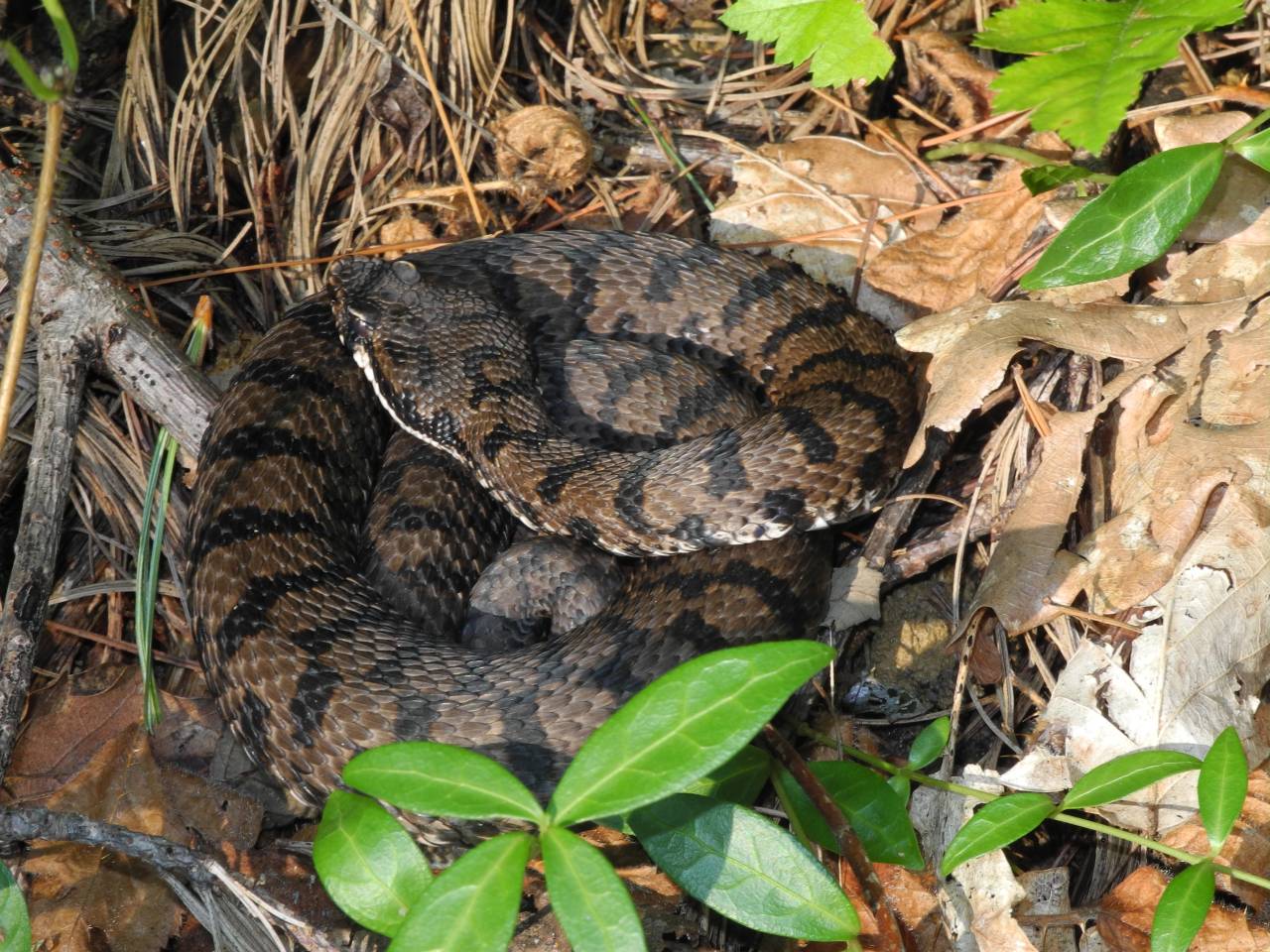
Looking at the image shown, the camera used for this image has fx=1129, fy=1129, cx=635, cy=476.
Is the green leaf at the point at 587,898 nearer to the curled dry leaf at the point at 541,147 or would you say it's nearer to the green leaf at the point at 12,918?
the green leaf at the point at 12,918

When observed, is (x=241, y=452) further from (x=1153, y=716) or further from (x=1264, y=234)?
(x=1264, y=234)

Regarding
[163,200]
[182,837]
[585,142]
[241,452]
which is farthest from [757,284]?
[182,837]

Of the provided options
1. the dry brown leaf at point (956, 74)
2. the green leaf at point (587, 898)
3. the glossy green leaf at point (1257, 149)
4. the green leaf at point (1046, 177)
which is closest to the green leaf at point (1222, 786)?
the green leaf at point (587, 898)

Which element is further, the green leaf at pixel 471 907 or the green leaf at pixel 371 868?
the green leaf at pixel 371 868

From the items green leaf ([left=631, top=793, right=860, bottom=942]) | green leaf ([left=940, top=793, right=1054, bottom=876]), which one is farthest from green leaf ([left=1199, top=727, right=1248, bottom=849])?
green leaf ([left=631, top=793, right=860, bottom=942])

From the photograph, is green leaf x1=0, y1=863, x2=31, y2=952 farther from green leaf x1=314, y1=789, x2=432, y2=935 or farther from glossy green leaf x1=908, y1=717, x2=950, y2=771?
glossy green leaf x1=908, y1=717, x2=950, y2=771

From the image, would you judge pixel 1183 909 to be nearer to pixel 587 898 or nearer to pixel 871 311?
Answer: pixel 587 898

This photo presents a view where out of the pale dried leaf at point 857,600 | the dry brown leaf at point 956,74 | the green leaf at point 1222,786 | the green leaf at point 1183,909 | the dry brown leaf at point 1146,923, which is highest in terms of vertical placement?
the dry brown leaf at point 956,74
